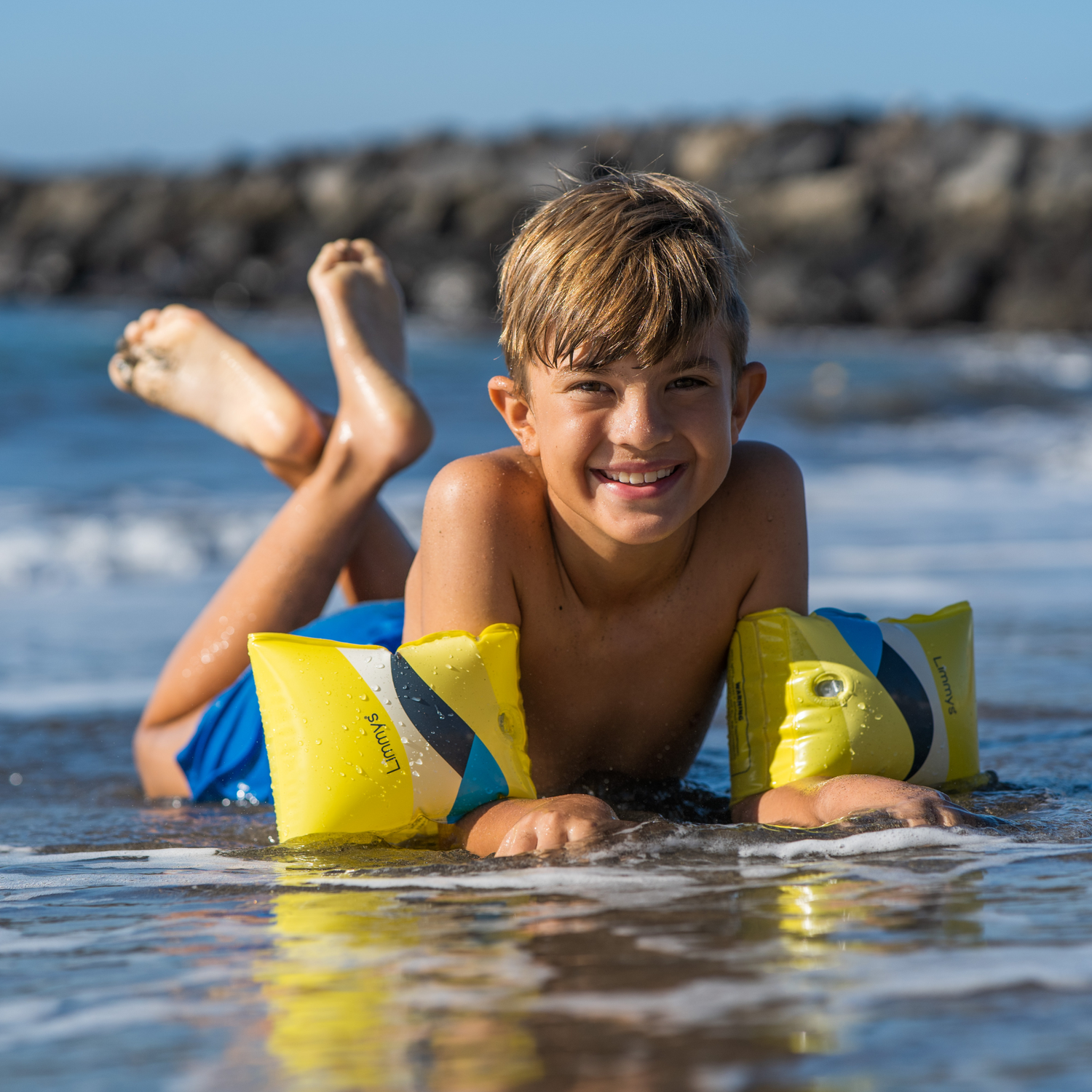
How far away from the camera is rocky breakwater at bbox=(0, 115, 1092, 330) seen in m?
24.1

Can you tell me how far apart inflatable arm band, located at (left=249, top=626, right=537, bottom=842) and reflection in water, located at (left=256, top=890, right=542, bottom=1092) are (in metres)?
0.35

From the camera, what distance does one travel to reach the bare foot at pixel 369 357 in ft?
11.5

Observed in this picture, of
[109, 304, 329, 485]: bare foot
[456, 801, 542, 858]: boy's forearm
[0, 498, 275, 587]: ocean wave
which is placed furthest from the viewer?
[0, 498, 275, 587]: ocean wave

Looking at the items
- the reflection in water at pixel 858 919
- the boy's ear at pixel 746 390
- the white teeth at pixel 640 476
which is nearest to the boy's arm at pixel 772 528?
the boy's ear at pixel 746 390

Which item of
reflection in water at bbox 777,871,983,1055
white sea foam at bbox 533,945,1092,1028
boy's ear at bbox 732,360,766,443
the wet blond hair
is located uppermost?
the wet blond hair

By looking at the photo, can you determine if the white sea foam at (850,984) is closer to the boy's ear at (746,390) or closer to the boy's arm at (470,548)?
the boy's arm at (470,548)

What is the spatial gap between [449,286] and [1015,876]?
82.6 ft

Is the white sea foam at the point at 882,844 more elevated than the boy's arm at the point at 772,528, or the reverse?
the boy's arm at the point at 772,528

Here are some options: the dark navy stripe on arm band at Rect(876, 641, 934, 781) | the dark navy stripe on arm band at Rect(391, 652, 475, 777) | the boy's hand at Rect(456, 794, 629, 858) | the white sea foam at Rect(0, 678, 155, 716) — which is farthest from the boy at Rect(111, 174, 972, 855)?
the white sea foam at Rect(0, 678, 155, 716)

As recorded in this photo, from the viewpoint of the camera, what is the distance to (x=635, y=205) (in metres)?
2.60

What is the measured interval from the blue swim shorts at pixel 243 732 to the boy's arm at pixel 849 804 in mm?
1050

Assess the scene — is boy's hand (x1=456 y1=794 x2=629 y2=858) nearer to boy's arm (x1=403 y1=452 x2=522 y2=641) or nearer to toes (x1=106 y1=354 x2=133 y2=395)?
boy's arm (x1=403 y1=452 x2=522 y2=641)

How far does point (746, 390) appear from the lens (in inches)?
107

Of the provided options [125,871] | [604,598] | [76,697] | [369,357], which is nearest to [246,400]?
[369,357]
